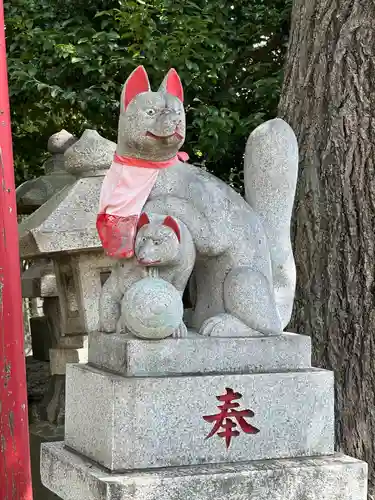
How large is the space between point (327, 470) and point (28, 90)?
3.83 m

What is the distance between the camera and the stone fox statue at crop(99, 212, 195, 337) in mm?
2939

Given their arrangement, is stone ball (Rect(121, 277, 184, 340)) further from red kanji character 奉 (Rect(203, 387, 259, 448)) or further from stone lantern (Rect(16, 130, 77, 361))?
stone lantern (Rect(16, 130, 77, 361))

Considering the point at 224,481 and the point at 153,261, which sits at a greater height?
the point at 153,261

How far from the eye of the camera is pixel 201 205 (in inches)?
122

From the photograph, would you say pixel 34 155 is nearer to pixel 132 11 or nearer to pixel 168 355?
pixel 132 11

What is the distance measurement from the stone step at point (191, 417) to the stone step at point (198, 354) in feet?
0.16

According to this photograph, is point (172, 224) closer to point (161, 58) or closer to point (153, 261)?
Answer: point (153, 261)

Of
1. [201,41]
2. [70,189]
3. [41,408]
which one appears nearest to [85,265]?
[70,189]

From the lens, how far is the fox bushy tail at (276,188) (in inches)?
128

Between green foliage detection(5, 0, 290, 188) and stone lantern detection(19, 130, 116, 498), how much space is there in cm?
104

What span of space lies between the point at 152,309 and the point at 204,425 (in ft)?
1.32

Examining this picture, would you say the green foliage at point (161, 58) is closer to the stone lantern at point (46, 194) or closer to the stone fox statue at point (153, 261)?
the stone lantern at point (46, 194)

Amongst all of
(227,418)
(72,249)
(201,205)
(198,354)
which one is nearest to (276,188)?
(201,205)

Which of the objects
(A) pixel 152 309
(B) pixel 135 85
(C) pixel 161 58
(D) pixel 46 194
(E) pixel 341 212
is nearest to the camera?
(A) pixel 152 309
